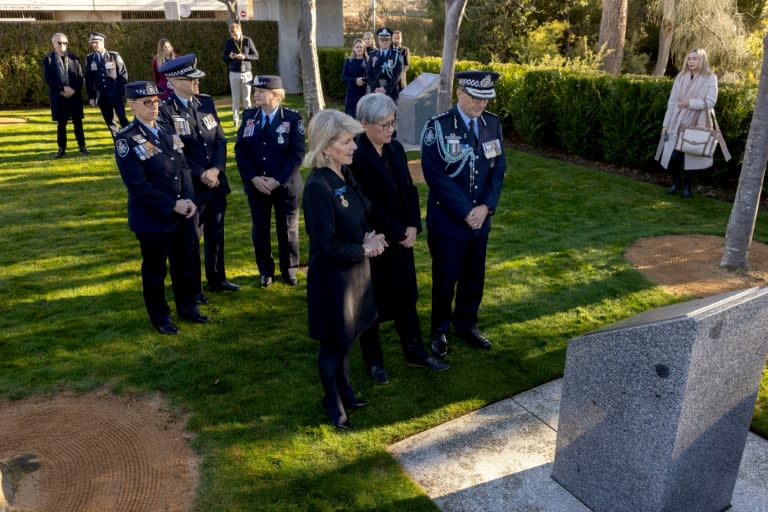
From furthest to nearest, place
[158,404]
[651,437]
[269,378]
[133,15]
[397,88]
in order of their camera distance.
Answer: [133,15] → [397,88] → [269,378] → [158,404] → [651,437]

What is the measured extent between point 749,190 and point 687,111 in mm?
2662

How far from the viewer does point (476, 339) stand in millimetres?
5176

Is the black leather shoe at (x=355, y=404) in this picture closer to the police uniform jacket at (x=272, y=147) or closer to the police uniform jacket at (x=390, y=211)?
the police uniform jacket at (x=390, y=211)

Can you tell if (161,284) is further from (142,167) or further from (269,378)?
(269,378)

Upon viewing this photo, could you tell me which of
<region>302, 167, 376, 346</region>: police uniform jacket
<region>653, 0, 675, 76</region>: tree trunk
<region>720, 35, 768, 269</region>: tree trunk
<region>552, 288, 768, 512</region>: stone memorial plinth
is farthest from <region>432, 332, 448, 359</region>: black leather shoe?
<region>653, 0, 675, 76</region>: tree trunk

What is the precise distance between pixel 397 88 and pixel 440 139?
8.27 m

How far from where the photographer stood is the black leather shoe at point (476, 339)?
16.9ft

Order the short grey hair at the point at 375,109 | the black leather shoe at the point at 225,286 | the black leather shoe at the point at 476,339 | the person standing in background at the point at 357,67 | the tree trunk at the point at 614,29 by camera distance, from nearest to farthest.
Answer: the short grey hair at the point at 375,109
the black leather shoe at the point at 476,339
the black leather shoe at the point at 225,286
the person standing in background at the point at 357,67
the tree trunk at the point at 614,29

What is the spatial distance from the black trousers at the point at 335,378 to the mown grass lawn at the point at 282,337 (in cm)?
14

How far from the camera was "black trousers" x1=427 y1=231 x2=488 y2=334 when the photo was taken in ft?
15.9

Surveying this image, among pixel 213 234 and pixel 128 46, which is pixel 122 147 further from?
pixel 128 46

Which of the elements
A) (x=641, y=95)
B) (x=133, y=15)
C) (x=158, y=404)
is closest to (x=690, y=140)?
(x=641, y=95)

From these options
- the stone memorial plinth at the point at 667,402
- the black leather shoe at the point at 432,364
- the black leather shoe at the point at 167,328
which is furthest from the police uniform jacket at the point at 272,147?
the stone memorial plinth at the point at 667,402

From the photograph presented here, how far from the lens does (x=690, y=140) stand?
28.9 feet
